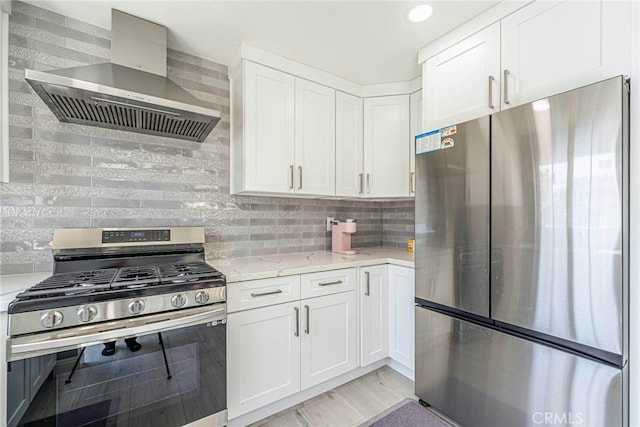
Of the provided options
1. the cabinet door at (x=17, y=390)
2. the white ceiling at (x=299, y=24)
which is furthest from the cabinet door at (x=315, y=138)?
the cabinet door at (x=17, y=390)

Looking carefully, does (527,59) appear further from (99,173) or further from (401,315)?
(99,173)

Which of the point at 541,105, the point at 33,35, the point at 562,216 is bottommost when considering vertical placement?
the point at 562,216

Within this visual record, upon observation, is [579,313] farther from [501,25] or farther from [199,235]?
[199,235]

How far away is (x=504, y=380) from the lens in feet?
4.49

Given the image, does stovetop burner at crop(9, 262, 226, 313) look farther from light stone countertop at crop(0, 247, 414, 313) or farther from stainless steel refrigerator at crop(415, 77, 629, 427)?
stainless steel refrigerator at crop(415, 77, 629, 427)

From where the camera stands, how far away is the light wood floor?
170 centimetres

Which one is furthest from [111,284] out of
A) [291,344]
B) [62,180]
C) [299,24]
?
[299,24]

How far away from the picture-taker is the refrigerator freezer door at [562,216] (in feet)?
3.46

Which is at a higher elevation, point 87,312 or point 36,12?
point 36,12

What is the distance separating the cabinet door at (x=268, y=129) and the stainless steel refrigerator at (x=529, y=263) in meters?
1.00

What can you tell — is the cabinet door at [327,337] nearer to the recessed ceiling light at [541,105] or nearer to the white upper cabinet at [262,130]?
the white upper cabinet at [262,130]

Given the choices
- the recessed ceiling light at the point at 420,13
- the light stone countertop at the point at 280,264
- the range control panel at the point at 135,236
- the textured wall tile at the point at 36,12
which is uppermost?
the textured wall tile at the point at 36,12

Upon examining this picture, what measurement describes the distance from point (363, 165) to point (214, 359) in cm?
188

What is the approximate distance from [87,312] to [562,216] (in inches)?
80.5
